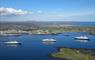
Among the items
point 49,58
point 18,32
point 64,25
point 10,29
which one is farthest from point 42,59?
point 64,25

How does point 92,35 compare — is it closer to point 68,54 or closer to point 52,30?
point 52,30

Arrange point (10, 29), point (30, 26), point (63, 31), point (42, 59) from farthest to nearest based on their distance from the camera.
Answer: point (63, 31), point (30, 26), point (10, 29), point (42, 59)

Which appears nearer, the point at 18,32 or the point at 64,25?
the point at 18,32

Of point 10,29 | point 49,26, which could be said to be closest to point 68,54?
point 10,29

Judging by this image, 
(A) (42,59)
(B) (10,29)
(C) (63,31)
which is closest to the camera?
(A) (42,59)

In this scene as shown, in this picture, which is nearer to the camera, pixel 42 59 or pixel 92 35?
pixel 42 59

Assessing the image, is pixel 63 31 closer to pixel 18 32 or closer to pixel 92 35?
pixel 92 35

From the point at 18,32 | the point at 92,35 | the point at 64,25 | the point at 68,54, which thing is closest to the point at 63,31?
the point at 64,25

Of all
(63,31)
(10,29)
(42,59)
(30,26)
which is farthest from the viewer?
(63,31)
